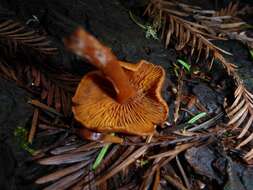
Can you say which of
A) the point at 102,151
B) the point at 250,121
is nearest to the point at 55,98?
the point at 102,151

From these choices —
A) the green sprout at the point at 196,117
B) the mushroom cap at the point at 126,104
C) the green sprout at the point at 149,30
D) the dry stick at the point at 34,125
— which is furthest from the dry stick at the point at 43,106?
the green sprout at the point at 149,30

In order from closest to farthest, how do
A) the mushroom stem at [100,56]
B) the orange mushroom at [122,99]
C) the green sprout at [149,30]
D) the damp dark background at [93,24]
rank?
1. the mushroom stem at [100,56]
2. the orange mushroom at [122,99]
3. the damp dark background at [93,24]
4. the green sprout at [149,30]

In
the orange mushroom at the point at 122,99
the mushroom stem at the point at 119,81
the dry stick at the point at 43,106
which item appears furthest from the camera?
the dry stick at the point at 43,106

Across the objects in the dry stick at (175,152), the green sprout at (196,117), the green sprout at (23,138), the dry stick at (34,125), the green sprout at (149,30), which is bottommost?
the green sprout at (23,138)

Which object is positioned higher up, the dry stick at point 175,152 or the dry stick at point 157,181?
the dry stick at point 175,152

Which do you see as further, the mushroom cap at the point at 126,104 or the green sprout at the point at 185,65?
the green sprout at the point at 185,65

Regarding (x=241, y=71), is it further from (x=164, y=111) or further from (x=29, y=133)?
(x=29, y=133)

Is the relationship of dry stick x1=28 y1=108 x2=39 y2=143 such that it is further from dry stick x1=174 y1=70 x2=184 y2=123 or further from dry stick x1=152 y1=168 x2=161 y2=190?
dry stick x1=174 y1=70 x2=184 y2=123

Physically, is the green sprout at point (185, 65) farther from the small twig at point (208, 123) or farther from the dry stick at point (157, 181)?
the dry stick at point (157, 181)
